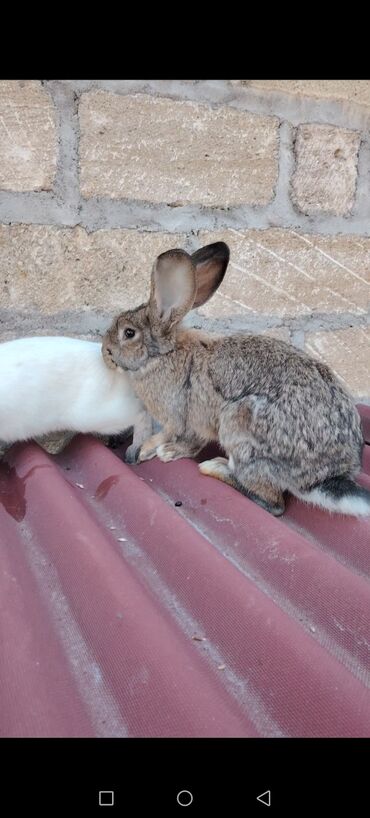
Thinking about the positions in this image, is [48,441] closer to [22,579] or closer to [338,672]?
[22,579]

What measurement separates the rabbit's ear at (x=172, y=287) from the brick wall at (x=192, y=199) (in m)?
0.43

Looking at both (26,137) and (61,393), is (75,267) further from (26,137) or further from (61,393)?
(61,393)

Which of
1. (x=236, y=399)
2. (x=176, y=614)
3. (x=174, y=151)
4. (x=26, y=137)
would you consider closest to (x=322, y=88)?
(x=174, y=151)

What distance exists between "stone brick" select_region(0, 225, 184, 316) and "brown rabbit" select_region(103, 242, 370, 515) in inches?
11.9

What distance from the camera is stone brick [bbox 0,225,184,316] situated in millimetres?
1954

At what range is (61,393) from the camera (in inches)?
66.6

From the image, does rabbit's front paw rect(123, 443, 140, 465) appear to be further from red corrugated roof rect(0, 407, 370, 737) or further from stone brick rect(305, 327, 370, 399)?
stone brick rect(305, 327, 370, 399)

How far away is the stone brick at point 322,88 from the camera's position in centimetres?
211

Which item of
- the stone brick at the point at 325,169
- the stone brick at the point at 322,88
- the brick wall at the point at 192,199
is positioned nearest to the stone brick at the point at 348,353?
the brick wall at the point at 192,199

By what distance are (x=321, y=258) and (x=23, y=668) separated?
1.86 meters

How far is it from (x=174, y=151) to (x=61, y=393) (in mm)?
934

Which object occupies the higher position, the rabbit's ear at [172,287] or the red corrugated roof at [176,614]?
the rabbit's ear at [172,287]
